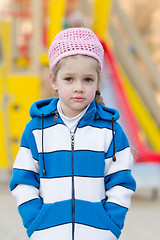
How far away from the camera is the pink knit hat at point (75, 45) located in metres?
1.71

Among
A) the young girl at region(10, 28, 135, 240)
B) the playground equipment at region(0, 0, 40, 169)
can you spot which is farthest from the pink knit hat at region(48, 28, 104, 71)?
the playground equipment at region(0, 0, 40, 169)

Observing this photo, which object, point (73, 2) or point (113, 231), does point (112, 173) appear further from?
point (73, 2)

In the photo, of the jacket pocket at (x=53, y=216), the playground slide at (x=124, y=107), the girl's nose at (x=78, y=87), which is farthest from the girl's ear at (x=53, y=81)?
the playground slide at (x=124, y=107)

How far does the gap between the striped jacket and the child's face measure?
0.08 meters

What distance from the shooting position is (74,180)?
1.70 m

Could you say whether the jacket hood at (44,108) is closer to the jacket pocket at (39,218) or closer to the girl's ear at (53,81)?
the girl's ear at (53,81)

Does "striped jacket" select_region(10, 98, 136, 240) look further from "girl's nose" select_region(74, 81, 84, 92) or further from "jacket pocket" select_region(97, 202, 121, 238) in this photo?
"girl's nose" select_region(74, 81, 84, 92)

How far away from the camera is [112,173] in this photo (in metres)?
1.73

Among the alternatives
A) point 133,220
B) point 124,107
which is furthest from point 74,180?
point 124,107

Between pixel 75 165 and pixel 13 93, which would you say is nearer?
pixel 75 165

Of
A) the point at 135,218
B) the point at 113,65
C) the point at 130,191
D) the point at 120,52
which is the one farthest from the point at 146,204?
the point at 130,191

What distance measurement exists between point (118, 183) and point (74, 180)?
155mm

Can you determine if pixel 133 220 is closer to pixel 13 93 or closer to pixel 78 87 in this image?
pixel 13 93

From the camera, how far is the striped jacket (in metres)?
1.69
